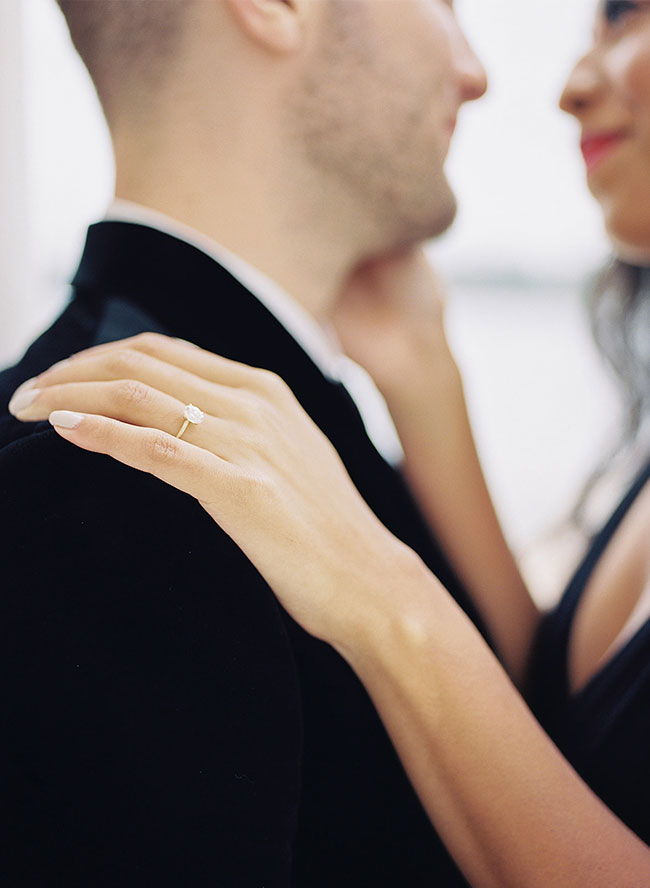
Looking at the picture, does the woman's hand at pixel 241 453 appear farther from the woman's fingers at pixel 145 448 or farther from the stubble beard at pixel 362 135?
the stubble beard at pixel 362 135

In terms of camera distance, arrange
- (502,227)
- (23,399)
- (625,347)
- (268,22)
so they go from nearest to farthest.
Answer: (23,399)
(268,22)
(625,347)
(502,227)

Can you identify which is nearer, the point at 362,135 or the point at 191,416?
the point at 191,416

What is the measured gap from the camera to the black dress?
0.88 m

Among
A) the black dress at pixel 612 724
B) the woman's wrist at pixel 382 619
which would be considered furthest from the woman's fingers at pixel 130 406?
the black dress at pixel 612 724

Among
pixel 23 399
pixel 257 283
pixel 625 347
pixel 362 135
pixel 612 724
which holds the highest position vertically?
pixel 362 135

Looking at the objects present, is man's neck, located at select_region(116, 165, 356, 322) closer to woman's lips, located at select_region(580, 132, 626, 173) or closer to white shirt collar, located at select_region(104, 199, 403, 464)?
white shirt collar, located at select_region(104, 199, 403, 464)

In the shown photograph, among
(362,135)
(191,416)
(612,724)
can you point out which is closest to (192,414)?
(191,416)

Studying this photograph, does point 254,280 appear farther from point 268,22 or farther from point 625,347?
point 625,347

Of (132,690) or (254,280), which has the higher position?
(254,280)

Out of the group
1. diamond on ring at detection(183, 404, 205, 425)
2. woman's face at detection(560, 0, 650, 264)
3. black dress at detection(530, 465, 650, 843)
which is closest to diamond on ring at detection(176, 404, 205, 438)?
diamond on ring at detection(183, 404, 205, 425)

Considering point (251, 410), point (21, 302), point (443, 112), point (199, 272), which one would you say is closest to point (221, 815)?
point (251, 410)

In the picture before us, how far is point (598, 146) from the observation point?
1.28m

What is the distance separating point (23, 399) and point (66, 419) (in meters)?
0.11

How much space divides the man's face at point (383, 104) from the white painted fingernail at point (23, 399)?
506 millimetres
